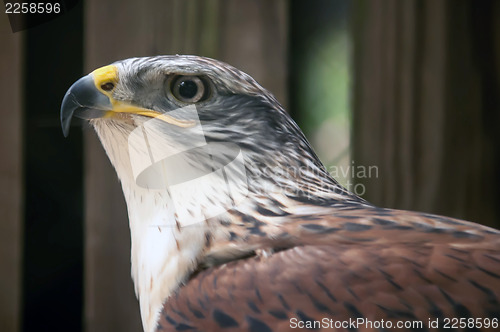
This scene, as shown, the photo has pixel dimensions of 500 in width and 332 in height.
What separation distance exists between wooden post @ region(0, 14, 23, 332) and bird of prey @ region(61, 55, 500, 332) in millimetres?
562

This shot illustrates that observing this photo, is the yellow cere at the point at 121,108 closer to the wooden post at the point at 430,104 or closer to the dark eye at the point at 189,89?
the dark eye at the point at 189,89

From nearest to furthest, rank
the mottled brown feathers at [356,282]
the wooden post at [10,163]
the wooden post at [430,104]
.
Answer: the mottled brown feathers at [356,282], the wooden post at [430,104], the wooden post at [10,163]

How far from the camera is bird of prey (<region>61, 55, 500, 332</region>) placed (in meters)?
1.13

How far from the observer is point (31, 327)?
2143 mm

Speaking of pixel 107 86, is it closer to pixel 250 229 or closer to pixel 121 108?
pixel 121 108

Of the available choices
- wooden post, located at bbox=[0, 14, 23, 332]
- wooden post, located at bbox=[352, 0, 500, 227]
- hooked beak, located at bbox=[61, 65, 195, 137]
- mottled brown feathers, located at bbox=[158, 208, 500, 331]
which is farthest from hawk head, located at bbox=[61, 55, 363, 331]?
wooden post, located at bbox=[0, 14, 23, 332]

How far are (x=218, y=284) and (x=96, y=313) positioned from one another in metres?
0.87

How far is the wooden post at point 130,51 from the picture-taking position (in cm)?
186

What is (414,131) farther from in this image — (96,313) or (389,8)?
(96,313)

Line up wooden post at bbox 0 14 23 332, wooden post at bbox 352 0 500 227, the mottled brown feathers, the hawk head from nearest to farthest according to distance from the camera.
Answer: the mottled brown feathers
the hawk head
wooden post at bbox 352 0 500 227
wooden post at bbox 0 14 23 332

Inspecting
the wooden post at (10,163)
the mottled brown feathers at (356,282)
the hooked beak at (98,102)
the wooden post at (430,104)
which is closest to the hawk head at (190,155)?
the hooked beak at (98,102)

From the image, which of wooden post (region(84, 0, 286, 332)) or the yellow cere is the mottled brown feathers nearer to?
the yellow cere

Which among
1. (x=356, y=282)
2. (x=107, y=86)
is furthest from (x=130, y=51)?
(x=356, y=282)

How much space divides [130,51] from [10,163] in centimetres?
54
